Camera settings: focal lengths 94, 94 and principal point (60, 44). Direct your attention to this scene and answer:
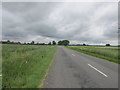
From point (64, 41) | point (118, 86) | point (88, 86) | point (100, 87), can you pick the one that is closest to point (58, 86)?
point (88, 86)

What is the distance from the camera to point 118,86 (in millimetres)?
4785

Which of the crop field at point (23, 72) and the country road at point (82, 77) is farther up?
the crop field at point (23, 72)

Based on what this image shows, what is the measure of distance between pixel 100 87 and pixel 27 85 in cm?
357

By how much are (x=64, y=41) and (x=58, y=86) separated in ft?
582

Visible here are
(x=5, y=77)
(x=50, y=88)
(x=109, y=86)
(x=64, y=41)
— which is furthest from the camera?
(x=64, y=41)

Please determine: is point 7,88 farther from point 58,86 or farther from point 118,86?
point 118,86

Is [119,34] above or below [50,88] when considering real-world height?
above

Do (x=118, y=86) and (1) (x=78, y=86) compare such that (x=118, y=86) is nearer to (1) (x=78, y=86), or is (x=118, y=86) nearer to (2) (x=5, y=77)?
(1) (x=78, y=86)

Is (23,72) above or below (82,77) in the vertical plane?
above

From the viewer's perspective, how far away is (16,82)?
4.89m

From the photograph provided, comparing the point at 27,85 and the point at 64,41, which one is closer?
the point at 27,85

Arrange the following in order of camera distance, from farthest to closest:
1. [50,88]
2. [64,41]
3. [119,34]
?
[64,41] < [119,34] < [50,88]

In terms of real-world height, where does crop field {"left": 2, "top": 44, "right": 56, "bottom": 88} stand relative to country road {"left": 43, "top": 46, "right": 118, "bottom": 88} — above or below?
above

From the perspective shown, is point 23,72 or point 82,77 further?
point 23,72
